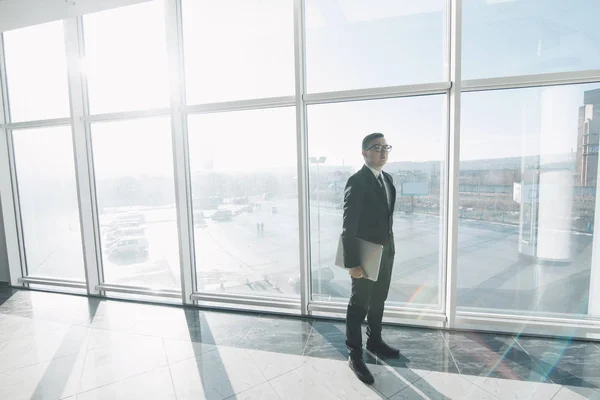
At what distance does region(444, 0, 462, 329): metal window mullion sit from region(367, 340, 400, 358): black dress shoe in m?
0.72

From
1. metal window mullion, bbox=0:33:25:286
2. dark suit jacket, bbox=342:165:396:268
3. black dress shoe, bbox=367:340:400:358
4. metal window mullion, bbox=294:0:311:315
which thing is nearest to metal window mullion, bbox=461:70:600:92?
dark suit jacket, bbox=342:165:396:268

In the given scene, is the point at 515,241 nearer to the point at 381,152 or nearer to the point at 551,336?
the point at 551,336

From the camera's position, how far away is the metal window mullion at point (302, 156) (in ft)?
9.21

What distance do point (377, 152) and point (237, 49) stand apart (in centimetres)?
203

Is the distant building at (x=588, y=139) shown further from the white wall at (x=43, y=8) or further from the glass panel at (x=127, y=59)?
the glass panel at (x=127, y=59)

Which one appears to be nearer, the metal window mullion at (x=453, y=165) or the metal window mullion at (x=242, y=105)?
the metal window mullion at (x=453, y=165)

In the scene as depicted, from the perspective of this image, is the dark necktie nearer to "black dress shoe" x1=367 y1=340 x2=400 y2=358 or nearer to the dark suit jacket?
the dark suit jacket

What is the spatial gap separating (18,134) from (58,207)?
1.19m

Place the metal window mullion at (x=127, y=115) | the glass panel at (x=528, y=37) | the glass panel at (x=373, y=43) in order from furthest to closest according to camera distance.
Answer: the metal window mullion at (x=127, y=115) < the glass panel at (x=373, y=43) < the glass panel at (x=528, y=37)

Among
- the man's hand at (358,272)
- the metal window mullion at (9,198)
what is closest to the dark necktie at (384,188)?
the man's hand at (358,272)

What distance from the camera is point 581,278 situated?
2637mm

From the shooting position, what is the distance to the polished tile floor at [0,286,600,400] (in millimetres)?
1952

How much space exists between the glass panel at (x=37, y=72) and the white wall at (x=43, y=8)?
3.07 feet

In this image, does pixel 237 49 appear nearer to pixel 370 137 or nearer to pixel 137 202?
pixel 370 137
